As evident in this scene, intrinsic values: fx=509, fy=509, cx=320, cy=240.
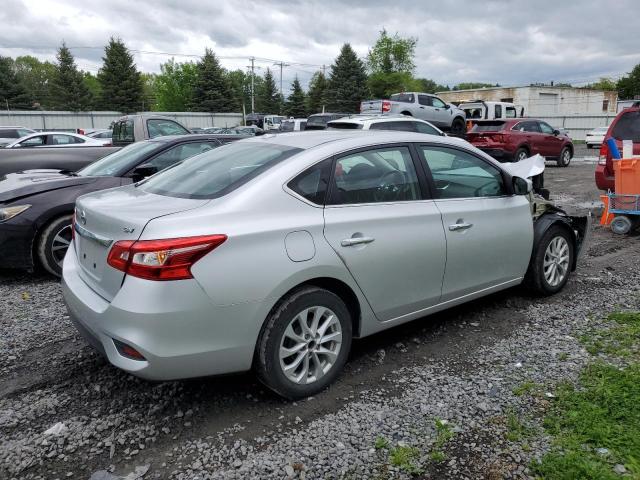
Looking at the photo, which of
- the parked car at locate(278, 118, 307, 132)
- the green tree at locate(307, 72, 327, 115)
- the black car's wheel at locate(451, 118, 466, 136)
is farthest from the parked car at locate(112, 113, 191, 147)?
Result: the green tree at locate(307, 72, 327, 115)

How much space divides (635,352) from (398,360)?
172cm

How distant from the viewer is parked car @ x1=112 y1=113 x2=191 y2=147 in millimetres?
11445

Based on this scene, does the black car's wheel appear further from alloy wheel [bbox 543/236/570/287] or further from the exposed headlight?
the exposed headlight

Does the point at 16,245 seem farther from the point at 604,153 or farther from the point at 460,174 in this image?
the point at 604,153

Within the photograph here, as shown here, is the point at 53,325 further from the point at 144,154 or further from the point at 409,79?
the point at 409,79

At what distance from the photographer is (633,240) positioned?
716 centimetres

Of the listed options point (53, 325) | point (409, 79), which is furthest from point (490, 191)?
point (409, 79)

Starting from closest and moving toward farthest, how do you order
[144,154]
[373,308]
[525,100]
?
[373,308]
[144,154]
[525,100]

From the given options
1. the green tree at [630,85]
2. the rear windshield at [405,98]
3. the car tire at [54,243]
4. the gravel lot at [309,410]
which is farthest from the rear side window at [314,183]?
the green tree at [630,85]

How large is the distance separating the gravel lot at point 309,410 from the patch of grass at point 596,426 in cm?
11

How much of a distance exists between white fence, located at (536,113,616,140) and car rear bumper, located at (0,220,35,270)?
3779cm

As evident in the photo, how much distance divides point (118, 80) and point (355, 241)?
5418 centimetres

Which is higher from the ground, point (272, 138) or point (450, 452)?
point (272, 138)

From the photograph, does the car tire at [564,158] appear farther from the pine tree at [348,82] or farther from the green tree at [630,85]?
the green tree at [630,85]
